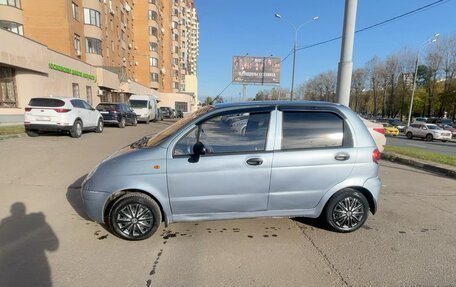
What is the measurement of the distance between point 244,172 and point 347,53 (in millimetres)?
7954

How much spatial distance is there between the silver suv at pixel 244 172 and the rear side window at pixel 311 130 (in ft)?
0.04

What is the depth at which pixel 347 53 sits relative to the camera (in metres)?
9.56

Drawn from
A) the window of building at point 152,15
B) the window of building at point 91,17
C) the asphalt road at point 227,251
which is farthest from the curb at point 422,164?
the window of building at point 152,15

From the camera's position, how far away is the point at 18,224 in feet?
12.6

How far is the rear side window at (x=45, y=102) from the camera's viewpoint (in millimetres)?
11312

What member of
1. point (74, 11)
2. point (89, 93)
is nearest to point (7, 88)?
point (89, 93)

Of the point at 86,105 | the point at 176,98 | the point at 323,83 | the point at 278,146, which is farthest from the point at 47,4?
the point at 323,83

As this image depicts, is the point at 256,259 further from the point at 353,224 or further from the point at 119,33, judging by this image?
the point at 119,33

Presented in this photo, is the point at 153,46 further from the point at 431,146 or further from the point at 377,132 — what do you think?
the point at 377,132

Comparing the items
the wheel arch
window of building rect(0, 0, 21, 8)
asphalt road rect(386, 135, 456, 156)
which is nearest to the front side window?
the wheel arch

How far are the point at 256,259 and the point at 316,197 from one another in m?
1.15

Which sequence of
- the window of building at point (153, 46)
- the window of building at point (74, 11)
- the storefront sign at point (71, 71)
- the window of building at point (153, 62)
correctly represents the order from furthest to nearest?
the window of building at point (153, 62) < the window of building at point (153, 46) < the window of building at point (74, 11) < the storefront sign at point (71, 71)

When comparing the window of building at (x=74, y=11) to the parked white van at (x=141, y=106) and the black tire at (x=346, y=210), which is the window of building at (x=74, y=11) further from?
the black tire at (x=346, y=210)

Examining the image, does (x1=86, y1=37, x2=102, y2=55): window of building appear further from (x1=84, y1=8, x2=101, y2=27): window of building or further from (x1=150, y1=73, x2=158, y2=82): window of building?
(x1=150, y1=73, x2=158, y2=82): window of building
